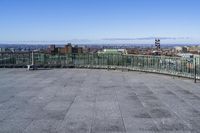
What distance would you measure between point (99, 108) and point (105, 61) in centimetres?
1082

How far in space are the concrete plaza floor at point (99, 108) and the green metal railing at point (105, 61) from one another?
3058 millimetres

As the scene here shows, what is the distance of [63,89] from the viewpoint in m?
10.1

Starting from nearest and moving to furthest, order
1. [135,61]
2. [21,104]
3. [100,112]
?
[100,112] < [21,104] < [135,61]

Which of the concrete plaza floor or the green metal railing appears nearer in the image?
the concrete plaza floor

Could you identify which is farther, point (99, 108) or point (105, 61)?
point (105, 61)

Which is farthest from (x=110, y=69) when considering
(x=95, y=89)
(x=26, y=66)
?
(x=95, y=89)

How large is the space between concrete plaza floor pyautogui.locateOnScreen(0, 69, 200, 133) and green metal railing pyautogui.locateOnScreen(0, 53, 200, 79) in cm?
306

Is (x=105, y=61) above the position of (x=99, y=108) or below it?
above

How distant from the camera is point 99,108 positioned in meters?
7.15

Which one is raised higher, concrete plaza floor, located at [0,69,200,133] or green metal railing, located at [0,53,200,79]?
green metal railing, located at [0,53,200,79]

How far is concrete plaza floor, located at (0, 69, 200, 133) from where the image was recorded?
557 cm

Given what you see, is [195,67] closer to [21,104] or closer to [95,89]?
[95,89]

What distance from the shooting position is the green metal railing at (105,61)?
1395cm

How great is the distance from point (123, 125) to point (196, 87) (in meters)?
5.57
